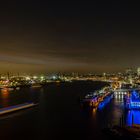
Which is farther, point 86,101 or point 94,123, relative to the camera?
point 86,101

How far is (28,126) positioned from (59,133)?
8.45 ft

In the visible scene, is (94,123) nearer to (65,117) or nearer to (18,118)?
(65,117)

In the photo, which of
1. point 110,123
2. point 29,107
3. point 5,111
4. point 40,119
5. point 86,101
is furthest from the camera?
point 86,101

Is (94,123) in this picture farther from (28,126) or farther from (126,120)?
(28,126)

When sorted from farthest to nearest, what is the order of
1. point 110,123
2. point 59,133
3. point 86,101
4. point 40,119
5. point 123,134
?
1. point 86,101
2. point 40,119
3. point 110,123
4. point 59,133
5. point 123,134

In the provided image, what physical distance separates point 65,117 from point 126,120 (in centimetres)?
453

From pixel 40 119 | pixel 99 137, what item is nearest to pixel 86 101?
pixel 40 119

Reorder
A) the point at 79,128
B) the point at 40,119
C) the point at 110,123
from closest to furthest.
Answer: the point at 79,128
the point at 110,123
the point at 40,119

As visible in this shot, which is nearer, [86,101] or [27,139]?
[27,139]

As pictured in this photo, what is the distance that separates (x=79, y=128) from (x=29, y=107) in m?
9.02

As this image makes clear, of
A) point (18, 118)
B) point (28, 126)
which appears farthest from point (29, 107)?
point (28, 126)

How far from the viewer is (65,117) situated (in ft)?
58.7

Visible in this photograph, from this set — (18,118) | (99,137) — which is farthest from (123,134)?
(18,118)

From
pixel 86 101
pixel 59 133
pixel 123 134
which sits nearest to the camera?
pixel 123 134
